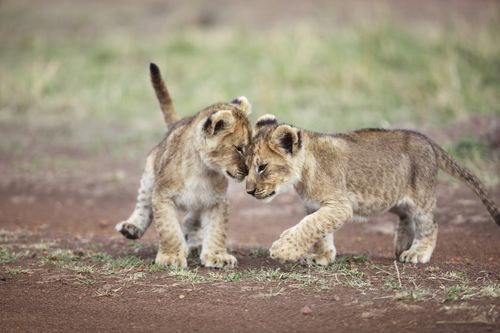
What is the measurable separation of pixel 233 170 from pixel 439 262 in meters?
1.88

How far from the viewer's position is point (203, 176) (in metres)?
6.30

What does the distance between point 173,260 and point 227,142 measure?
3.29 ft

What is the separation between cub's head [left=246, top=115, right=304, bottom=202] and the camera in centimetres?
600

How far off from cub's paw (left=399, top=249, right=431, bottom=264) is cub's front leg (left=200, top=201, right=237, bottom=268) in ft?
4.55

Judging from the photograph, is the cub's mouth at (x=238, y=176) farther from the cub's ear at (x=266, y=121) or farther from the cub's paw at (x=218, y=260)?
the cub's paw at (x=218, y=260)

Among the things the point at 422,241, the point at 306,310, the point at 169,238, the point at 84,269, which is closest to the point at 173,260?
the point at 169,238

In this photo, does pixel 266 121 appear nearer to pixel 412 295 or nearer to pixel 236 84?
pixel 412 295

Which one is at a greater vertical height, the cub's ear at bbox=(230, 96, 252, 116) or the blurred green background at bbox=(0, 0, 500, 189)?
the blurred green background at bbox=(0, 0, 500, 189)

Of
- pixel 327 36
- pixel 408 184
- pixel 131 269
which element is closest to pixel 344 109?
pixel 327 36

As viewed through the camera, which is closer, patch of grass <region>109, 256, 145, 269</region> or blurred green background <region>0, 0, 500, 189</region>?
patch of grass <region>109, 256, 145, 269</region>

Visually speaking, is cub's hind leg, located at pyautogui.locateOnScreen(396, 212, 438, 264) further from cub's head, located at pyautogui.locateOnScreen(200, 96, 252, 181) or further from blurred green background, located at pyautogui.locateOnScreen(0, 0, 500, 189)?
blurred green background, located at pyautogui.locateOnScreen(0, 0, 500, 189)

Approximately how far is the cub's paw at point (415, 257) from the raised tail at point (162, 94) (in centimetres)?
252

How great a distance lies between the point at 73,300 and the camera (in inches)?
214

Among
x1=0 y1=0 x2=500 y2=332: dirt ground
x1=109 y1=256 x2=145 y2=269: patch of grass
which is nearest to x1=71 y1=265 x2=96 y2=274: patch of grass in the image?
x1=0 y1=0 x2=500 y2=332: dirt ground
